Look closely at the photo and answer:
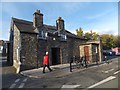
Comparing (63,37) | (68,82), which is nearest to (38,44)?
(63,37)

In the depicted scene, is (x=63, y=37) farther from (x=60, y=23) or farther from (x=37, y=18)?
(x=37, y=18)

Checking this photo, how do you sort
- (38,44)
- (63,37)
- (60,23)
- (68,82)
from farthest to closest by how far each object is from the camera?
(60,23) < (63,37) < (38,44) < (68,82)

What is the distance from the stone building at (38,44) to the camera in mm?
18844

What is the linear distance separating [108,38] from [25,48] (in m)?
43.4

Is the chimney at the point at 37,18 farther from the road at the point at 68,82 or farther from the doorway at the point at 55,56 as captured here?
the road at the point at 68,82

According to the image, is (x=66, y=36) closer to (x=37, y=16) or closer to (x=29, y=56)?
(x=37, y=16)

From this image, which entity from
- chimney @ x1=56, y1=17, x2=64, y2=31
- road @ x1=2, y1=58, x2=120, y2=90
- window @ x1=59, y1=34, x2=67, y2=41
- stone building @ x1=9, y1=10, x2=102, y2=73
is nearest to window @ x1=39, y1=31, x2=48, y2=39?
stone building @ x1=9, y1=10, x2=102, y2=73

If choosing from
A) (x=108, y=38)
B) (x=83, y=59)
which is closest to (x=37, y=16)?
(x=83, y=59)

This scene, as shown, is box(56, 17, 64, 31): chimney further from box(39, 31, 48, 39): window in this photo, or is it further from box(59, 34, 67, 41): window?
box(39, 31, 48, 39): window

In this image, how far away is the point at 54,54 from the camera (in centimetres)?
2252

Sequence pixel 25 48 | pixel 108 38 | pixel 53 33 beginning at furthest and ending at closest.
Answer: pixel 108 38 < pixel 53 33 < pixel 25 48

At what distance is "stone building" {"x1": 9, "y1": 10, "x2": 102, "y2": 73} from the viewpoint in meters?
18.8

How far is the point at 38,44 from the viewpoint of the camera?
20250 mm

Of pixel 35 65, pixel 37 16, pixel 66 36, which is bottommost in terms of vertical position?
pixel 35 65
